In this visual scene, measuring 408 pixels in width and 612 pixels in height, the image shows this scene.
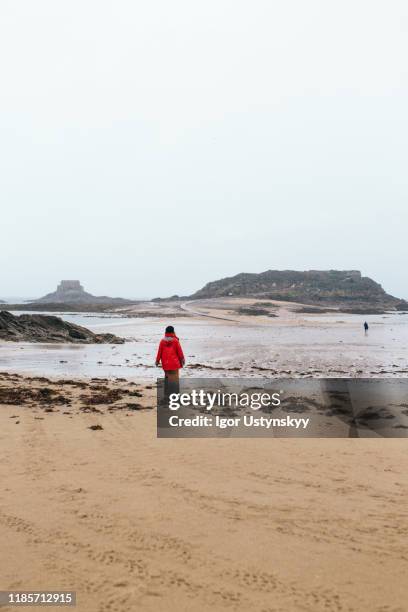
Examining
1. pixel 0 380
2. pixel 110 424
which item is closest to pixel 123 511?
pixel 110 424

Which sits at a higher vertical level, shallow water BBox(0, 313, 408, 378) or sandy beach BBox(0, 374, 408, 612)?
sandy beach BBox(0, 374, 408, 612)

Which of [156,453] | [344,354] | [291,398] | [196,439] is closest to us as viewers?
[156,453]

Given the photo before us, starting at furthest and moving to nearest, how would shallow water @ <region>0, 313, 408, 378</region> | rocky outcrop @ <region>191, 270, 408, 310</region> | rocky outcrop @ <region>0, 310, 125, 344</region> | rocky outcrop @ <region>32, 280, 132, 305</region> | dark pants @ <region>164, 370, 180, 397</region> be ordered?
rocky outcrop @ <region>32, 280, 132, 305</region> < rocky outcrop @ <region>191, 270, 408, 310</region> < rocky outcrop @ <region>0, 310, 125, 344</region> < shallow water @ <region>0, 313, 408, 378</region> < dark pants @ <region>164, 370, 180, 397</region>

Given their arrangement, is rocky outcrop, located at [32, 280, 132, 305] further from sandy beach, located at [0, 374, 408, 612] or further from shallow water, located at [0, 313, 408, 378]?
sandy beach, located at [0, 374, 408, 612]

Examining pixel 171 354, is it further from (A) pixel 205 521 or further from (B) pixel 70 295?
(B) pixel 70 295

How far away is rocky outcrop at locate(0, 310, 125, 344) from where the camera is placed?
101 feet

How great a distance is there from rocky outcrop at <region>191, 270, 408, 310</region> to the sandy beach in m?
108

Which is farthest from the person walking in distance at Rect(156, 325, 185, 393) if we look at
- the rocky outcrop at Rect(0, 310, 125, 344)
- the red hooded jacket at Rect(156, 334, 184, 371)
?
A: the rocky outcrop at Rect(0, 310, 125, 344)

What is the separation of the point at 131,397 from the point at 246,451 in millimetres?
5478

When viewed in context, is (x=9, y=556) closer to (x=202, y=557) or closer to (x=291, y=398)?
(x=202, y=557)

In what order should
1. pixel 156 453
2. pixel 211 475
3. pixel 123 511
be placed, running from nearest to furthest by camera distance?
pixel 123 511 → pixel 211 475 → pixel 156 453

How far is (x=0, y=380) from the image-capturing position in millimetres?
14836

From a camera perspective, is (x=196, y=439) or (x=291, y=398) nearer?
(x=196, y=439)

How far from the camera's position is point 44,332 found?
31.9 m
